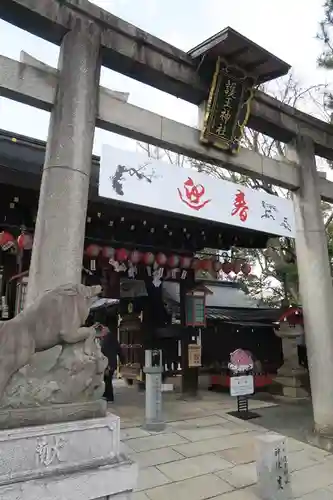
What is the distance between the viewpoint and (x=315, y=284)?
728 centimetres

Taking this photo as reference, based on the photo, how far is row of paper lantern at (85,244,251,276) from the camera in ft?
28.3

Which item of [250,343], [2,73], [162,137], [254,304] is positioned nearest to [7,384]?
[2,73]

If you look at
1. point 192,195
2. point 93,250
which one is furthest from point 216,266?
point 192,195

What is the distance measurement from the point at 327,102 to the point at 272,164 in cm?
351

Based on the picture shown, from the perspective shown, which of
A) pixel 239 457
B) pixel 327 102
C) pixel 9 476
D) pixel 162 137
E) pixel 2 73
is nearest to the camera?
pixel 9 476

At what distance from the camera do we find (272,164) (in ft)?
24.8

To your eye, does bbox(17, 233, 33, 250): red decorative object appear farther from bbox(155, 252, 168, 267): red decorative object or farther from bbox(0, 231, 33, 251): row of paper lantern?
bbox(155, 252, 168, 267): red decorative object

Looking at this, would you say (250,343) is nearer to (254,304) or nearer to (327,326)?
(254,304)

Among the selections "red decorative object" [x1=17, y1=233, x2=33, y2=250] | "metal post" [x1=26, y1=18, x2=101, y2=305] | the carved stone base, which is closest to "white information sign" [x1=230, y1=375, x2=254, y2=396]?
"metal post" [x1=26, y1=18, x2=101, y2=305]

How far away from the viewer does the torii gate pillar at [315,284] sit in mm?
6789

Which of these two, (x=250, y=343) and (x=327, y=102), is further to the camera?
(x=250, y=343)

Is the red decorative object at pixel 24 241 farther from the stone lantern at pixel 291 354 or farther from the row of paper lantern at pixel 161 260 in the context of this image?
the stone lantern at pixel 291 354

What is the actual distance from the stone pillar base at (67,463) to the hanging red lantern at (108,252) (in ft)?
18.6

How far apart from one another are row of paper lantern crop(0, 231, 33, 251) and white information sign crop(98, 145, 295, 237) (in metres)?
2.85
